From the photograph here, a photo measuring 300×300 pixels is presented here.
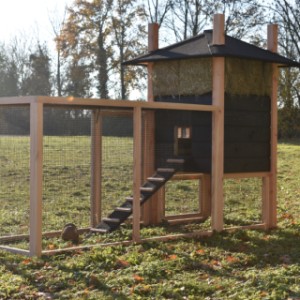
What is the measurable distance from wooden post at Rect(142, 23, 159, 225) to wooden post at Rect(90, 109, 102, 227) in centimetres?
81

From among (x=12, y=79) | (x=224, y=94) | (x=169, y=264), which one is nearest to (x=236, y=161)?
(x=224, y=94)

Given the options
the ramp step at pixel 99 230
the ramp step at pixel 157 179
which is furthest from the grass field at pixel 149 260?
the ramp step at pixel 157 179

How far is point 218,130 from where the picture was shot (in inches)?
376

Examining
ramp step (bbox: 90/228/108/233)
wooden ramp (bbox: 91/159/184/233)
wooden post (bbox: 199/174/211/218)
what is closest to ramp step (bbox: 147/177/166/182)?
wooden ramp (bbox: 91/159/184/233)

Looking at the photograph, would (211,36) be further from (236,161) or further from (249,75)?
(236,161)

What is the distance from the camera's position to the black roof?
31.4 feet

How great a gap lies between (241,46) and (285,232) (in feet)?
10.2

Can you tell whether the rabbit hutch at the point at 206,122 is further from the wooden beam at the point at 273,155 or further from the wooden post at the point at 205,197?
the wooden post at the point at 205,197

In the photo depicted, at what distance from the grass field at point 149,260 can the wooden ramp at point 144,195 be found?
20cm

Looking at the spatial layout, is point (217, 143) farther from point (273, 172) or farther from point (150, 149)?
point (273, 172)

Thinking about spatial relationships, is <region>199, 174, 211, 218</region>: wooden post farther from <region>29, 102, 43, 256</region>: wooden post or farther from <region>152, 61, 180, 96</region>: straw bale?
<region>29, 102, 43, 256</region>: wooden post

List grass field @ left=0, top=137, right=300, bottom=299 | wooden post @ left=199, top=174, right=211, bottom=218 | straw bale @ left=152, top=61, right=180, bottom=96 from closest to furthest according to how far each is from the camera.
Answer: grass field @ left=0, top=137, right=300, bottom=299
straw bale @ left=152, top=61, right=180, bottom=96
wooden post @ left=199, top=174, right=211, bottom=218


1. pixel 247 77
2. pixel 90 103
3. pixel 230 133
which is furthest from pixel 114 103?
pixel 247 77

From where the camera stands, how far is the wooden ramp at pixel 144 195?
9172 mm
